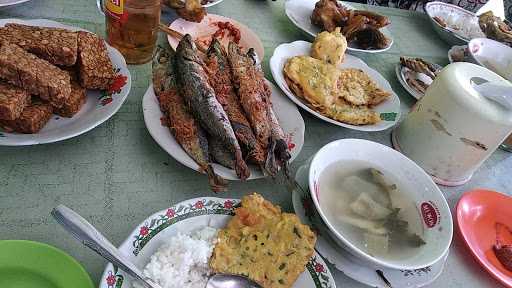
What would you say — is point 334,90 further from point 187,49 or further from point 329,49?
point 187,49

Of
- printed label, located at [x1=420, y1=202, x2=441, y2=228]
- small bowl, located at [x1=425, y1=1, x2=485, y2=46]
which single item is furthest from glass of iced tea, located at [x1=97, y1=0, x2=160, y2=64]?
small bowl, located at [x1=425, y1=1, x2=485, y2=46]

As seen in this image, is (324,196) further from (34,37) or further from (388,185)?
(34,37)

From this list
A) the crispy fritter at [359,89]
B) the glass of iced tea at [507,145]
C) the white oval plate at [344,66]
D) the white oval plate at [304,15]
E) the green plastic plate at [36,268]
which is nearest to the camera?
the green plastic plate at [36,268]

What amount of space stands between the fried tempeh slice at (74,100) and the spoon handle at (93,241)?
37 centimetres

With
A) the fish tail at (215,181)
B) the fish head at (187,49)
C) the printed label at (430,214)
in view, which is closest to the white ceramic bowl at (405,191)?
the printed label at (430,214)

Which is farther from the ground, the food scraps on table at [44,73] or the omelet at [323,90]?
the food scraps on table at [44,73]

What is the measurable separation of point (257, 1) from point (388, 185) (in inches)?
43.1

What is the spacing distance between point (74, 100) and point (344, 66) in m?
0.97

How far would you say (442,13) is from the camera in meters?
2.08

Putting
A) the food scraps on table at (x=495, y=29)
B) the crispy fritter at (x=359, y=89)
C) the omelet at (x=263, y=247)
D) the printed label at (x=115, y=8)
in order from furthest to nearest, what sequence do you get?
1. the food scraps on table at (x=495, y=29)
2. the crispy fritter at (x=359, y=89)
3. the printed label at (x=115, y=8)
4. the omelet at (x=263, y=247)

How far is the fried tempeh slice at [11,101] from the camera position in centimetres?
83

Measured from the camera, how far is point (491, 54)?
1.69m

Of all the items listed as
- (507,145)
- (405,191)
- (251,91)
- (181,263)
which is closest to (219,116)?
(251,91)

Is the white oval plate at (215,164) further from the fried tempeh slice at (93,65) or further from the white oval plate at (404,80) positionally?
the white oval plate at (404,80)
